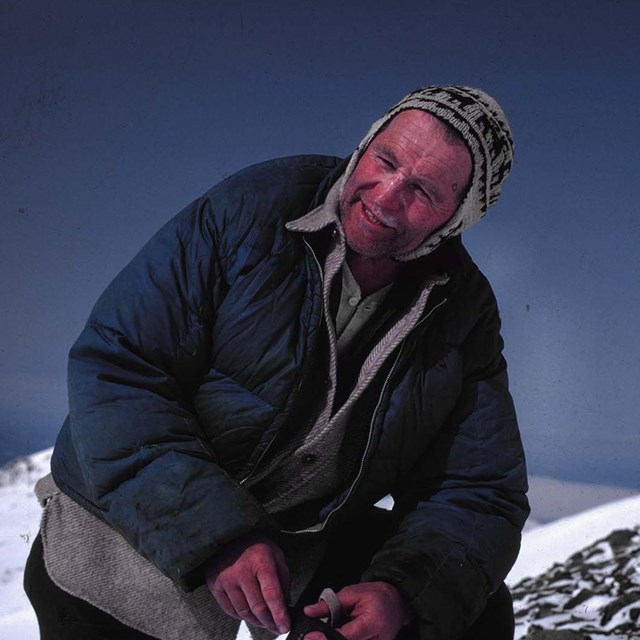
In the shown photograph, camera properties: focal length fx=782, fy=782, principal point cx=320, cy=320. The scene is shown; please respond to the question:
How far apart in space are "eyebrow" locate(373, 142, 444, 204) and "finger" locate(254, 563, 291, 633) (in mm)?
908

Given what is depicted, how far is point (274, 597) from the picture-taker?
148 cm

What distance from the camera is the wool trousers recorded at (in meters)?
1.78

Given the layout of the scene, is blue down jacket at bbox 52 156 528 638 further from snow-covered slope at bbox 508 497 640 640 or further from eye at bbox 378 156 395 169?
snow-covered slope at bbox 508 497 640 640

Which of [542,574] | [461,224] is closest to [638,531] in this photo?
[542,574]

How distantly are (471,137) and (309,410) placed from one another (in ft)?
2.39

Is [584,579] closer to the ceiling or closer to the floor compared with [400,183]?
closer to the floor

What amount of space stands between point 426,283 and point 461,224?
193 millimetres

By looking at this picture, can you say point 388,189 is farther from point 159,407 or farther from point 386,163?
point 159,407

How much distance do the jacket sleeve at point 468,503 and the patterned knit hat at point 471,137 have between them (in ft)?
0.78

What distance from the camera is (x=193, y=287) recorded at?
1.67 meters

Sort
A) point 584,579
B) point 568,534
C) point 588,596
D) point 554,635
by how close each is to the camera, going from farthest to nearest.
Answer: point 568,534, point 584,579, point 588,596, point 554,635

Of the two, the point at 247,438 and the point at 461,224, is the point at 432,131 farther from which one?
the point at 247,438

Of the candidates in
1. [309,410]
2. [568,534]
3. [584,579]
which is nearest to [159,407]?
[309,410]

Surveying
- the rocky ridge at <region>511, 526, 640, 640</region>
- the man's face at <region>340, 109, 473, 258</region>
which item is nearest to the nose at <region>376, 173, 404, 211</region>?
the man's face at <region>340, 109, 473, 258</region>
